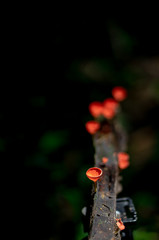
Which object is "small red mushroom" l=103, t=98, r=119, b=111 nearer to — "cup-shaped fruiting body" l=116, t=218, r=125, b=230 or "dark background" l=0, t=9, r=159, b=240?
"dark background" l=0, t=9, r=159, b=240

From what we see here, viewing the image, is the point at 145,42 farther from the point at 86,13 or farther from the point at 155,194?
the point at 155,194

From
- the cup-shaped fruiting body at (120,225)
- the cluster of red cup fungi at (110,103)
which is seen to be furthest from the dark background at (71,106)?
the cup-shaped fruiting body at (120,225)

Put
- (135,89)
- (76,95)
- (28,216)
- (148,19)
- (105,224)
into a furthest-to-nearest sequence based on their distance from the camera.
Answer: (148,19) → (135,89) → (76,95) → (28,216) → (105,224)

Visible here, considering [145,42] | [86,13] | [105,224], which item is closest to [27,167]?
[105,224]

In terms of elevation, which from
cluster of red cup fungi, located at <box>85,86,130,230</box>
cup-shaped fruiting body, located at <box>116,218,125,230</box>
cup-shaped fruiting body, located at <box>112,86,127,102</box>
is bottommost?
cup-shaped fruiting body, located at <box>116,218,125,230</box>

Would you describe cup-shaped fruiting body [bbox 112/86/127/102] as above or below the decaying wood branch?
above

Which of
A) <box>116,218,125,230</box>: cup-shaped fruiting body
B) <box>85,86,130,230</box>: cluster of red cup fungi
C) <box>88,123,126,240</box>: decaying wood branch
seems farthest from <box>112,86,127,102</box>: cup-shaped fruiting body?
<box>116,218,125,230</box>: cup-shaped fruiting body
